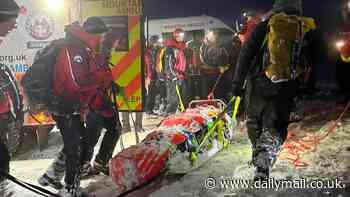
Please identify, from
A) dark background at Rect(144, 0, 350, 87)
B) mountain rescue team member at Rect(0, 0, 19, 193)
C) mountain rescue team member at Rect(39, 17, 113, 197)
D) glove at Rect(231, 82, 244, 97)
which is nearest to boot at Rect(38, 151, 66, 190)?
mountain rescue team member at Rect(39, 17, 113, 197)

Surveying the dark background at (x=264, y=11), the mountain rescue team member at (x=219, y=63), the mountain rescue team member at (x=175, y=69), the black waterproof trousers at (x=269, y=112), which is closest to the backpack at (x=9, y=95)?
the black waterproof trousers at (x=269, y=112)

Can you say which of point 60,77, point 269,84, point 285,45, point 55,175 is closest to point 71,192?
point 55,175

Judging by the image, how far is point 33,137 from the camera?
7559mm

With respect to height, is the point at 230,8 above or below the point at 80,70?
above

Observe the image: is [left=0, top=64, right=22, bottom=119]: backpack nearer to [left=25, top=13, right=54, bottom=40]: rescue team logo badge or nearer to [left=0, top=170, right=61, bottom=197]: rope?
[left=25, top=13, right=54, bottom=40]: rescue team logo badge

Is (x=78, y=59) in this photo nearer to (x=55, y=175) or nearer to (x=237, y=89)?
(x=55, y=175)

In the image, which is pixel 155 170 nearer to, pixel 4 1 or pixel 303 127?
pixel 4 1

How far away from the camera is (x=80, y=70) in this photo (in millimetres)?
4629

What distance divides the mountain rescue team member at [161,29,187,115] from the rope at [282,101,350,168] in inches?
146

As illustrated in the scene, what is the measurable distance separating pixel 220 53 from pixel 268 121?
5.05 m

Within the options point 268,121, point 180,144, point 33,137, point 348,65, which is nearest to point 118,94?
point 180,144

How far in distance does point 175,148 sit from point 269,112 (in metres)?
1.09

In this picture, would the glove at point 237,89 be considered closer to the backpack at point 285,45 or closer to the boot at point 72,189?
the backpack at point 285,45

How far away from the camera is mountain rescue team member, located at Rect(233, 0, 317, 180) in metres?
4.79
